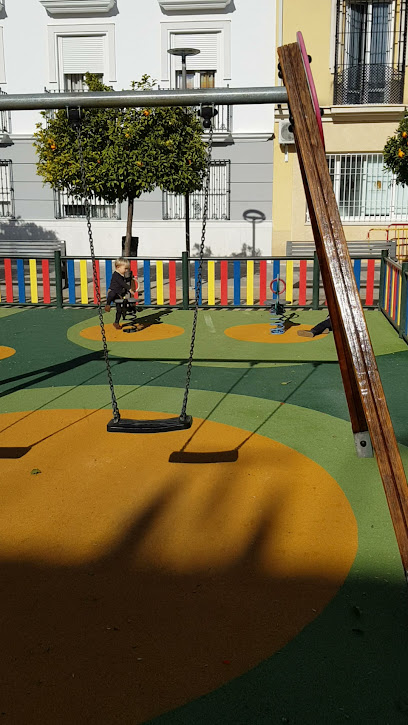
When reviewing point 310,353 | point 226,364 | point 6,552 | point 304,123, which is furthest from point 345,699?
point 310,353

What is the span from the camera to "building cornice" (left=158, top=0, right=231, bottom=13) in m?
22.8

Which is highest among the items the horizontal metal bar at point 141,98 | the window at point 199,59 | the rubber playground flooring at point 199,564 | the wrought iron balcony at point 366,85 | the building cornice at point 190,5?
the building cornice at point 190,5

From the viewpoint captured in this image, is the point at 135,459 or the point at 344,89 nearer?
the point at 135,459

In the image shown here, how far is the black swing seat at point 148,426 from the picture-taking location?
552 cm

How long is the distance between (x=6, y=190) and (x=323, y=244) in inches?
907

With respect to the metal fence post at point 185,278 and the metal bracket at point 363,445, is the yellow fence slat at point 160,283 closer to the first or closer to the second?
the metal fence post at point 185,278

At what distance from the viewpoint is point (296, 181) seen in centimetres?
2308

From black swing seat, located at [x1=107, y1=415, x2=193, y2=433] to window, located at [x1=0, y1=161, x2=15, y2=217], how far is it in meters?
21.2

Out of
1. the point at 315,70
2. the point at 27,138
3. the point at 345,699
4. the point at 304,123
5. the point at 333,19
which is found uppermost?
the point at 333,19

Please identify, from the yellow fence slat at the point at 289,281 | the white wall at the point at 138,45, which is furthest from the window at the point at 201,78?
the yellow fence slat at the point at 289,281

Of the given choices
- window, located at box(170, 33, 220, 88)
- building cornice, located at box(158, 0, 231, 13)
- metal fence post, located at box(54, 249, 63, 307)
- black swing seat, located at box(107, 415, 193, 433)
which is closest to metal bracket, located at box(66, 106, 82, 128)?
black swing seat, located at box(107, 415, 193, 433)

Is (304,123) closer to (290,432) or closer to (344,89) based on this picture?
(290,432)

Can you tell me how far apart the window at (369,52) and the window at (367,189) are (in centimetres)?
192

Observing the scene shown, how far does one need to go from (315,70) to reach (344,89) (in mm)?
1145
